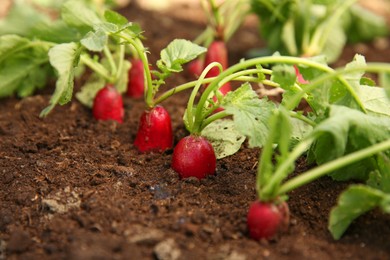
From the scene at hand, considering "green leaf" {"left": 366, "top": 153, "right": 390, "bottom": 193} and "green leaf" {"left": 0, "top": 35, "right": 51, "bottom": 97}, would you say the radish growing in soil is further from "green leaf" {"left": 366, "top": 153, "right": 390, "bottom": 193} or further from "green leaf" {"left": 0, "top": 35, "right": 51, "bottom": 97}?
"green leaf" {"left": 366, "top": 153, "right": 390, "bottom": 193}

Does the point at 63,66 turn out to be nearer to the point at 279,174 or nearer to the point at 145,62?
the point at 145,62

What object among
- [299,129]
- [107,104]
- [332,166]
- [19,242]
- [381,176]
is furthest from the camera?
[107,104]

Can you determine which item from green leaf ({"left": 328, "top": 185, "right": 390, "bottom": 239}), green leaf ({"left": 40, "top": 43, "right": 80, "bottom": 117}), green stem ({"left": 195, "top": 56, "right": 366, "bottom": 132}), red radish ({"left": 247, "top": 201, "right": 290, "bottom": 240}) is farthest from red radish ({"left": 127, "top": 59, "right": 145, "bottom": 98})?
green leaf ({"left": 328, "top": 185, "right": 390, "bottom": 239})

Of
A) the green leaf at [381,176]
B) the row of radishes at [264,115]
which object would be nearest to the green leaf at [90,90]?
the row of radishes at [264,115]

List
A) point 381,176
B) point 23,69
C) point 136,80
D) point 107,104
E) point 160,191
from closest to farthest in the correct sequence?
point 381,176
point 160,191
point 107,104
point 23,69
point 136,80

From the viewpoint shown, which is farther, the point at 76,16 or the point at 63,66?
the point at 76,16

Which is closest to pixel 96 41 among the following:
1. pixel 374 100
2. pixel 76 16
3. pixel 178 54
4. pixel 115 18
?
pixel 178 54

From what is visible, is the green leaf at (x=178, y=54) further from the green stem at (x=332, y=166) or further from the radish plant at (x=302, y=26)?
the radish plant at (x=302, y=26)
